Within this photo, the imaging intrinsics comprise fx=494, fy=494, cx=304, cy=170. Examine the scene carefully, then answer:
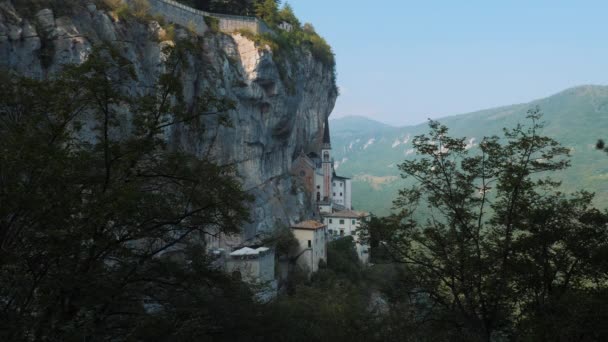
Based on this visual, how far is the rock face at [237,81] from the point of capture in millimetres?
25953

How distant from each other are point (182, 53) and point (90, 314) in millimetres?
5311

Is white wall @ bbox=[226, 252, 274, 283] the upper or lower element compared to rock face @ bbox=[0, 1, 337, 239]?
lower

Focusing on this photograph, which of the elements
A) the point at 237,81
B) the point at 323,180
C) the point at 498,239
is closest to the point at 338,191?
the point at 323,180

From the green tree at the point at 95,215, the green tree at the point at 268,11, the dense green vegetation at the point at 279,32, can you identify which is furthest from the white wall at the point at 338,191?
the green tree at the point at 95,215

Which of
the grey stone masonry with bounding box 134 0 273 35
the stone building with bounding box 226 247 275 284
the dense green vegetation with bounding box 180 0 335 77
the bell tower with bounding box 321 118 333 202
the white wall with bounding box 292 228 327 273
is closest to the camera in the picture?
the stone building with bounding box 226 247 275 284

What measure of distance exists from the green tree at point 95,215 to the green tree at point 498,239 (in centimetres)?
495

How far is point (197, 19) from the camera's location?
4250 centimetres

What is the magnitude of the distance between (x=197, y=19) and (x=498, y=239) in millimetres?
36301

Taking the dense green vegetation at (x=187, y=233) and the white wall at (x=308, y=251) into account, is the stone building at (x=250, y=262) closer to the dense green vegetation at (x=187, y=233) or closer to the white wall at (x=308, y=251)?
the white wall at (x=308, y=251)

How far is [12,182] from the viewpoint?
7.52 metres

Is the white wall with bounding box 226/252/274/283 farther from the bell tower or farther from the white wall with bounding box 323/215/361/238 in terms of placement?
the bell tower

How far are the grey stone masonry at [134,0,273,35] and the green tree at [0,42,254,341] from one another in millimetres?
31645

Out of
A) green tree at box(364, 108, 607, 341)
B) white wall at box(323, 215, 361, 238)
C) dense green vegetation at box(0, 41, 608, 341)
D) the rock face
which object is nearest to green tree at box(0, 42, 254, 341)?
dense green vegetation at box(0, 41, 608, 341)

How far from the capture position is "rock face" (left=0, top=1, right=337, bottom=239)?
25953 millimetres
